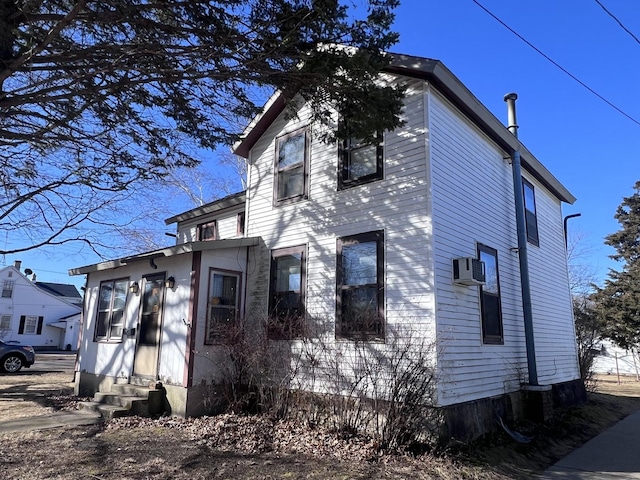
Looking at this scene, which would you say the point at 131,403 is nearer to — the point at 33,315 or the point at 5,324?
the point at 5,324

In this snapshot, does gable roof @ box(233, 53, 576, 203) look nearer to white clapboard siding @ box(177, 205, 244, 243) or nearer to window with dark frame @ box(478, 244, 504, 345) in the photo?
white clapboard siding @ box(177, 205, 244, 243)

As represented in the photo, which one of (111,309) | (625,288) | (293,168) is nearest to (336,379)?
(293,168)

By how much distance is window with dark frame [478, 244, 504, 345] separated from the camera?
8078 millimetres

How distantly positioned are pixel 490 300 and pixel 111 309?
28.9ft

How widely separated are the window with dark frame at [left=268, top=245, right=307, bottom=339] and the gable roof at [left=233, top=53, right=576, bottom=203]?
253 cm

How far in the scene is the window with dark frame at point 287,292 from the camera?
8.48 metres

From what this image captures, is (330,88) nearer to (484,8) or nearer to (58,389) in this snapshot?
(484,8)

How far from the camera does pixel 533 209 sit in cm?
1109

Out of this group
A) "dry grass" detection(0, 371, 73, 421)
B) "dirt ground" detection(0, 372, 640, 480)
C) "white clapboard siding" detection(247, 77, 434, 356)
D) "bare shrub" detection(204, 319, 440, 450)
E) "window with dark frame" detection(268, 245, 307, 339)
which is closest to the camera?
"dirt ground" detection(0, 372, 640, 480)

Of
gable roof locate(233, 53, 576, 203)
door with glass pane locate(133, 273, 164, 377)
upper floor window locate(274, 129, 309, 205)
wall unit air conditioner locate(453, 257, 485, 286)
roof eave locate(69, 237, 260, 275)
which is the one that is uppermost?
gable roof locate(233, 53, 576, 203)

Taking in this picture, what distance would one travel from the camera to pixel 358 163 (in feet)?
28.1

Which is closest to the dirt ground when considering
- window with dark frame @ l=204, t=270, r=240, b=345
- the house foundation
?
the house foundation

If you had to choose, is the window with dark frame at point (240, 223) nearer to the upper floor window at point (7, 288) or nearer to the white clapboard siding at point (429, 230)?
the white clapboard siding at point (429, 230)

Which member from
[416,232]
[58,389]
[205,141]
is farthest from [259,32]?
[58,389]
